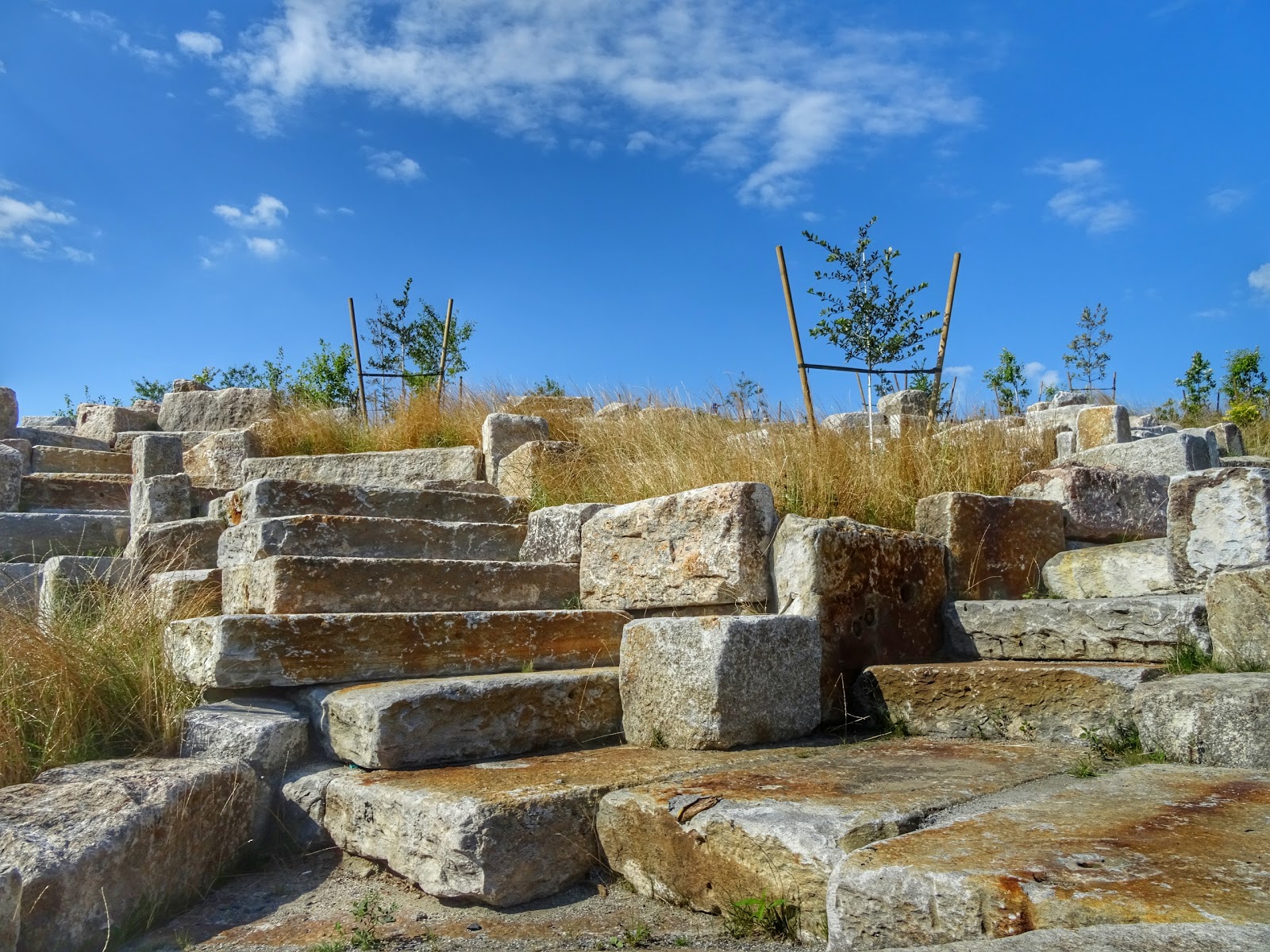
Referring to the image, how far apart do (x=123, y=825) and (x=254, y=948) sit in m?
0.51

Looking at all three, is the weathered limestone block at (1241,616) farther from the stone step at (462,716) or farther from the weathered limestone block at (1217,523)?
the stone step at (462,716)

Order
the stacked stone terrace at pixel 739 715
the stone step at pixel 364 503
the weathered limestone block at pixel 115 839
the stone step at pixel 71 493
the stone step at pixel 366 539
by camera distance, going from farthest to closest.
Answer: the stone step at pixel 71 493 → the stone step at pixel 364 503 → the stone step at pixel 366 539 → the weathered limestone block at pixel 115 839 → the stacked stone terrace at pixel 739 715

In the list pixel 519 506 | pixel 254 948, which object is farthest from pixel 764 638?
pixel 519 506

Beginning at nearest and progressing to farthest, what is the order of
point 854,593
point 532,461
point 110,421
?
point 854,593, point 532,461, point 110,421

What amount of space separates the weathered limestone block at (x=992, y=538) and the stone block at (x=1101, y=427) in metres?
3.31

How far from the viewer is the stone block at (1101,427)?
7543mm

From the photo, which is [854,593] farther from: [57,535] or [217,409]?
[217,409]

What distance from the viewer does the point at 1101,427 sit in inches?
302

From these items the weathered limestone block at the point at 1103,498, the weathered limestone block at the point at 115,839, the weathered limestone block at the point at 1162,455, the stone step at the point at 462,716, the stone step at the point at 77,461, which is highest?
the stone step at the point at 77,461

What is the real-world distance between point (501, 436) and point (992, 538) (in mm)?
3721

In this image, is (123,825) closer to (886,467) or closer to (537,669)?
(537,669)

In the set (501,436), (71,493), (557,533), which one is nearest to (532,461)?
(501,436)

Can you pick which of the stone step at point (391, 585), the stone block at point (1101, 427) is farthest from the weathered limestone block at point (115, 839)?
the stone block at point (1101, 427)

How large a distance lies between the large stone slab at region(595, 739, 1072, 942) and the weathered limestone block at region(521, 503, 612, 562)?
2119 millimetres
